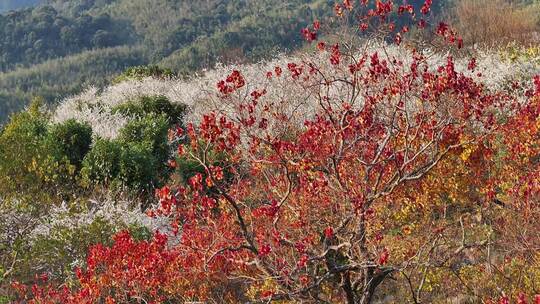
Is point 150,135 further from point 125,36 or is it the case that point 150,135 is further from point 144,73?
point 125,36

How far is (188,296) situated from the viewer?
1059 centimetres

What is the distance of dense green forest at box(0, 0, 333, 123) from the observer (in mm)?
138750

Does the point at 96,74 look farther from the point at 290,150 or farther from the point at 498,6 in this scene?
the point at 290,150

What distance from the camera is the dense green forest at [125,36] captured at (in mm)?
138750

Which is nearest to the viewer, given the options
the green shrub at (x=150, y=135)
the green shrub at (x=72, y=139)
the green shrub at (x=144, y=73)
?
the green shrub at (x=72, y=139)

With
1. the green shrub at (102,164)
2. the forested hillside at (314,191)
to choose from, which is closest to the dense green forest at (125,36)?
the green shrub at (102,164)

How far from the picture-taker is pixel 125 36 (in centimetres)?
18612

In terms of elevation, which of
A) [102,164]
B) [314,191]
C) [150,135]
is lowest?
[150,135]

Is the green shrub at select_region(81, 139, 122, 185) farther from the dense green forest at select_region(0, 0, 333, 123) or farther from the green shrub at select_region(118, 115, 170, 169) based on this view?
the dense green forest at select_region(0, 0, 333, 123)

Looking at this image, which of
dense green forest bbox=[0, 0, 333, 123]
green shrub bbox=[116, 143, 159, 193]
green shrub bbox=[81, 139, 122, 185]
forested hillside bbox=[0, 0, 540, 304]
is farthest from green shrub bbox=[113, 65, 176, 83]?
dense green forest bbox=[0, 0, 333, 123]

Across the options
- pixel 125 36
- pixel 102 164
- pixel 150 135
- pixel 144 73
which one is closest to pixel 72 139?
pixel 150 135

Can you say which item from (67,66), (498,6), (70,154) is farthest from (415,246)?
(67,66)

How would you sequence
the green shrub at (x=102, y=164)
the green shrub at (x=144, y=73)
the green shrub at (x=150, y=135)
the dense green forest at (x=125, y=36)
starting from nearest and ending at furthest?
the green shrub at (x=102, y=164), the green shrub at (x=150, y=135), the green shrub at (x=144, y=73), the dense green forest at (x=125, y=36)

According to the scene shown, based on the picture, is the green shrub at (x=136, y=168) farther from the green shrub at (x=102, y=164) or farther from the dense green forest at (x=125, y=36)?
the dense green forest at (x=125, y=36)
